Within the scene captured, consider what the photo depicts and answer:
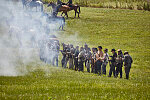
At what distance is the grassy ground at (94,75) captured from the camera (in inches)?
690

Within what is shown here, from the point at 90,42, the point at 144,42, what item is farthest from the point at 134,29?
the point at 90,42

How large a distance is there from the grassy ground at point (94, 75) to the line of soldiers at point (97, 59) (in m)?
1.36

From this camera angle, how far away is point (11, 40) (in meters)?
43.0

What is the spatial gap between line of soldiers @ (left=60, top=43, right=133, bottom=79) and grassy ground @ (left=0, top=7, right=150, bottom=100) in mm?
1361

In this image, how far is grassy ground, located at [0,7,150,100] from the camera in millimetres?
17531

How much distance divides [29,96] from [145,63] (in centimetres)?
2404

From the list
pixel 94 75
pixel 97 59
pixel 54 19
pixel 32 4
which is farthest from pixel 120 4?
pixel 94 75

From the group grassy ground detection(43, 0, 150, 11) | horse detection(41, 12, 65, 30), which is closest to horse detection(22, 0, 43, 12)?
horse detection(41, 12, 65, 30)

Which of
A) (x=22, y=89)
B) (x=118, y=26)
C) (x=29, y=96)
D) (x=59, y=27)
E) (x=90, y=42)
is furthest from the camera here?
(x=118, y=26)

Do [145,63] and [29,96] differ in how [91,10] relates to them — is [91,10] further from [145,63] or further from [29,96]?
[29,96]

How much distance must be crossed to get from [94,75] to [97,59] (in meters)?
2.12

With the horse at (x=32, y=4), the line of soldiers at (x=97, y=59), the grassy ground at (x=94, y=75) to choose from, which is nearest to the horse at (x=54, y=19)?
the grassy ground at (x=94, y=75)

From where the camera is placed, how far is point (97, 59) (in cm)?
2814

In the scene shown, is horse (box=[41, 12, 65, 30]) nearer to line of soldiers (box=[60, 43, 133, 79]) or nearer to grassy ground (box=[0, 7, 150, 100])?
grassy ground (box=[0, 7, 150, 100])
